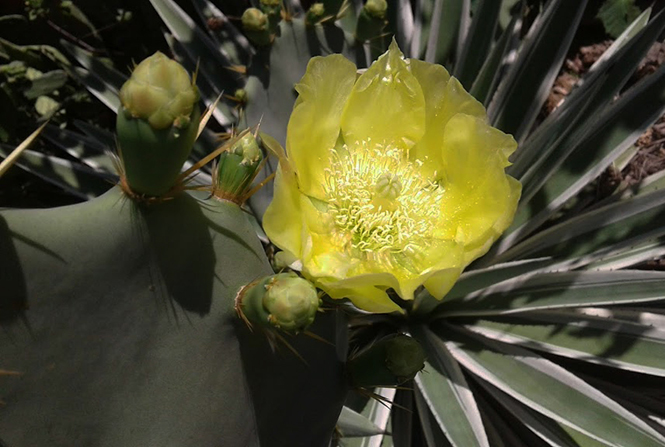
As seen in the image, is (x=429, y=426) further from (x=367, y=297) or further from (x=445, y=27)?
(x=445, y=27)

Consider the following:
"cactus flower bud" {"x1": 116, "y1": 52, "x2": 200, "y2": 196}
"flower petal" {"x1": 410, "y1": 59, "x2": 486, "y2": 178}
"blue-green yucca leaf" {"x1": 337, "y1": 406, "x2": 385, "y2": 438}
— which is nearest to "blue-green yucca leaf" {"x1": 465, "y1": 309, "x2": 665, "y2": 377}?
"blue-green yucca leaf" {"x1": 337, "y1": 406, "x2": 385, "y2": 438}

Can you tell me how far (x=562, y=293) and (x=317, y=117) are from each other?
2.21 feet

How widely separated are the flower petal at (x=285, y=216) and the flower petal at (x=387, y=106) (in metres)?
0.17

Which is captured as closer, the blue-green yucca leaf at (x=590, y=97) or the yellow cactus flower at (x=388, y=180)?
the yellow cactus flower at (x=388, y=180)

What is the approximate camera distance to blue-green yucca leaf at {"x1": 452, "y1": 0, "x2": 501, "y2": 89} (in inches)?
→ 56.7

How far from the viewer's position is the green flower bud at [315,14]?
1.25 m

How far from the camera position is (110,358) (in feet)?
2.58

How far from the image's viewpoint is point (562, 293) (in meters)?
1.31

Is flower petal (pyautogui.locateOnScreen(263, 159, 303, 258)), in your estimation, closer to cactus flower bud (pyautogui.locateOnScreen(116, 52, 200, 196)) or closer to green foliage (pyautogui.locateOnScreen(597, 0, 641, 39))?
cactus flower bud (pyautogui.locateOnScreen(116, 52, 200, 196))

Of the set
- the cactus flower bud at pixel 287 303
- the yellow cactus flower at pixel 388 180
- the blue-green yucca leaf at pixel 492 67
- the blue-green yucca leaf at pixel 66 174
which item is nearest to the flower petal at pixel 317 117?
the yellow cactus flower at pixel 388 180

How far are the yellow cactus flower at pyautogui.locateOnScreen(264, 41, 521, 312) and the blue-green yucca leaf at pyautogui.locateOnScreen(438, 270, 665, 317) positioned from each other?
0.36 meters

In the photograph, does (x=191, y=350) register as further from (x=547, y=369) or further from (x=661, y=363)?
(x=661, y=363)

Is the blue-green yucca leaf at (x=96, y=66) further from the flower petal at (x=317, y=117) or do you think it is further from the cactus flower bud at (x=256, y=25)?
the flower petal at (x=317, y=117)

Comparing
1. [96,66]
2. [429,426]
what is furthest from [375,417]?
[96,66]
